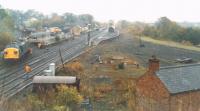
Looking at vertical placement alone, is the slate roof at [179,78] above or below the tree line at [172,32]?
above

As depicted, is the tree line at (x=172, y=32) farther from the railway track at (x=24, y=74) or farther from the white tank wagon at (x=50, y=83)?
the white tank wagon at (x=50, y=83)

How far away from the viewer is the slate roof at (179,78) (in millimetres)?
28797

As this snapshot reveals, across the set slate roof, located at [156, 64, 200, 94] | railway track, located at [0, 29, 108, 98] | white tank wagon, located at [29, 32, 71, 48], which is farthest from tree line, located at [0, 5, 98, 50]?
slate roof, located at [156, 64, 200, 94]

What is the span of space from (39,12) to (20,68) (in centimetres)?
15414

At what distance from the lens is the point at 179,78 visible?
98.5ft

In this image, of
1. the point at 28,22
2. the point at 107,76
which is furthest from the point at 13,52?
the point at 28,22

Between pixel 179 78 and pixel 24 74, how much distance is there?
671 inches

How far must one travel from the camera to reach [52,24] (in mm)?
125125

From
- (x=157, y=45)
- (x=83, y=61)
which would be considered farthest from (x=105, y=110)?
(x=157, y=45)

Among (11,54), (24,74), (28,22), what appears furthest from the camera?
(28,22)

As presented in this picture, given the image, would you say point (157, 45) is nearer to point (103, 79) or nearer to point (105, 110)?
point (103, 79)

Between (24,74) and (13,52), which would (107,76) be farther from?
(13,52)

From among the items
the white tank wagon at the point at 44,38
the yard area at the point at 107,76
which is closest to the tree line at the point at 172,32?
the white tank wagon at the point at 44,38

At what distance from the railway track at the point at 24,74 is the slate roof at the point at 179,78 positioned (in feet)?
38.3
